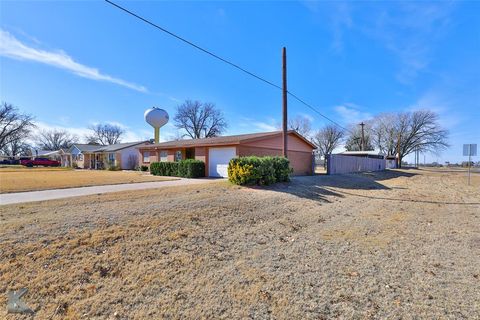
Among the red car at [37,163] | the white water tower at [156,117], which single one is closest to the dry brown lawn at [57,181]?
the white water tower at [156,117]

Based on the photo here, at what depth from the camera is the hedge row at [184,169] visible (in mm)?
16405

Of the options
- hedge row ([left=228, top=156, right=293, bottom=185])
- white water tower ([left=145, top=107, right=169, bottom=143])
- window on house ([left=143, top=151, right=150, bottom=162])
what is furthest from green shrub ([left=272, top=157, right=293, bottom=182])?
white water tower ([left=145, top=107, right=169, bottom=143])

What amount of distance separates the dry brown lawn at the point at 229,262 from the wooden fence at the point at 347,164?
570 inches

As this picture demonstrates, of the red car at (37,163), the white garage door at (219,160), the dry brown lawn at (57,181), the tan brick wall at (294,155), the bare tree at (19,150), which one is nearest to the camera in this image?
the dry brown lawn at (57,181)

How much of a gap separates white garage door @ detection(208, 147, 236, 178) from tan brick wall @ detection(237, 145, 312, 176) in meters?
0.84

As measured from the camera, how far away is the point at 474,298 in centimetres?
299

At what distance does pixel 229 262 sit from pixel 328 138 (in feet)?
185

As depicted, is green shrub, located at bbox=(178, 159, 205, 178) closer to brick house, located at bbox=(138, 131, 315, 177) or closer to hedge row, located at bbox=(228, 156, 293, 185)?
brick house, located at bbox=(138, 131, 315, 177)

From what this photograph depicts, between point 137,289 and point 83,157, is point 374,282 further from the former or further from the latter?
point 83,157

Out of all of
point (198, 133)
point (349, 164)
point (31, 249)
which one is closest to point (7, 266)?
point (31, 249)

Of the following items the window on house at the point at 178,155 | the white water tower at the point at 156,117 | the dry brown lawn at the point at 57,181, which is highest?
the white water tower at the point at 156,117

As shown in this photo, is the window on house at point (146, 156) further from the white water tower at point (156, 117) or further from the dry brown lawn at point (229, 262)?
the dry brown lawn at point (229, 262)

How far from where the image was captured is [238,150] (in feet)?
50.1

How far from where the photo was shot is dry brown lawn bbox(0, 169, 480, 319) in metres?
2.82
